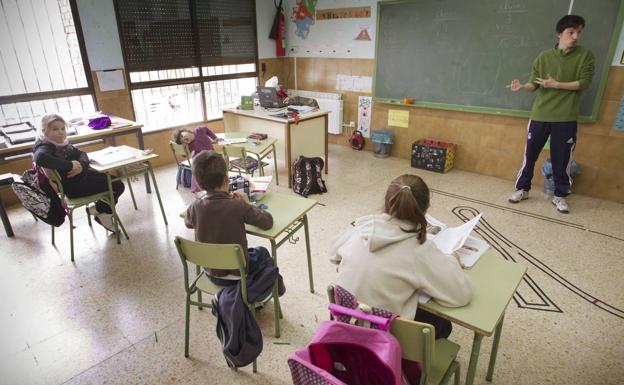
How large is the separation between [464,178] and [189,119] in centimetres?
392

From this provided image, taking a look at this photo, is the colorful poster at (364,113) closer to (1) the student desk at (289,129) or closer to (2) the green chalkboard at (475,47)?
(2) the green chalkboard at (475,47)

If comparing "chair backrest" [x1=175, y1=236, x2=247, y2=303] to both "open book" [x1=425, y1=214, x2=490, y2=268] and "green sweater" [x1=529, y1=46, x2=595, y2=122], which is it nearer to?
"open book" [x1=425, y1=214, x2=490, y2=268]

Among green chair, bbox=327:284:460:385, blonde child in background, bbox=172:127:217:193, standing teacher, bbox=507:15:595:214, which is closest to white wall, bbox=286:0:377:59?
standing teacher, bbox=507:15:595:214

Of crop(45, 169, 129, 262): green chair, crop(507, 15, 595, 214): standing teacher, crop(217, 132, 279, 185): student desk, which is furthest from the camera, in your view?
crop(217, 132, 279, 185): student desk

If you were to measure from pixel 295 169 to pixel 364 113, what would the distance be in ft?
6.68

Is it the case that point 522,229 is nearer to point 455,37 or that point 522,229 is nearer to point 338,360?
point 455,37

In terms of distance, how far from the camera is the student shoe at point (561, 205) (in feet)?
12.2

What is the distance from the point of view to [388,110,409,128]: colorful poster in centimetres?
529

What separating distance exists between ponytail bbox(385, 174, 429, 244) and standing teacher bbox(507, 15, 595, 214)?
2915mm

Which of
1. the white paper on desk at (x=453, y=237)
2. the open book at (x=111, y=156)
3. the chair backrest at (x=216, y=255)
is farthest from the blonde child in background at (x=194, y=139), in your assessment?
the white paper on desk at (x=453, y=237)

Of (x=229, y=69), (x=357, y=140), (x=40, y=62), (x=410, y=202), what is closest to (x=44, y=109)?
(x=40, y=62)

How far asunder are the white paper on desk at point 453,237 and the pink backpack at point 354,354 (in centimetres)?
63

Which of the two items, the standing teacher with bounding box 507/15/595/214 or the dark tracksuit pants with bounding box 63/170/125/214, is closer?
the dark tracksuit pants with bounding box 63/170/125/214

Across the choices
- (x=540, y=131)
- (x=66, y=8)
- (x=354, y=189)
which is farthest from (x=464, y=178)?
(x=66, y=8)
